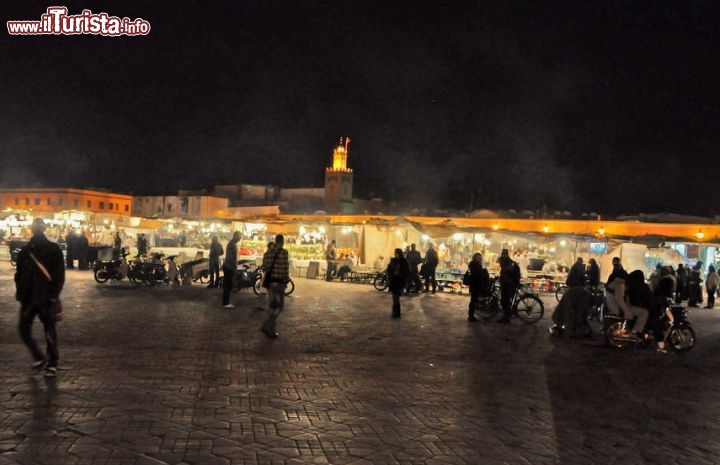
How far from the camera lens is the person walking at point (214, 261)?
16.7 m

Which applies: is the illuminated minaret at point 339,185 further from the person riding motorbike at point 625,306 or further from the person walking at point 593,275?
the person riding motorbike at point 625,306

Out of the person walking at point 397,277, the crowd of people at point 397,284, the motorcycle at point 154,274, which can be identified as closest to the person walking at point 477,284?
the crowd of people at point 397,284

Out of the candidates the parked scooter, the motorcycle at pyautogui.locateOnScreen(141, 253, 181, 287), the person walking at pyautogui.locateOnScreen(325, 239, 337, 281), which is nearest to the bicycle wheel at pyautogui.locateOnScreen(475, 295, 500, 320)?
the motorcycle at pyautogui.locateOnScreen(141, 253, 181, 287)

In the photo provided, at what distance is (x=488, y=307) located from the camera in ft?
42.8

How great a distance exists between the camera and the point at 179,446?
4.40 meters

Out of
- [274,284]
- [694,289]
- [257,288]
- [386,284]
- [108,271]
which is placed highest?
[274,284]

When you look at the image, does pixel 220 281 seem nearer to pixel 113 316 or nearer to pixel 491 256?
pixel 113 316

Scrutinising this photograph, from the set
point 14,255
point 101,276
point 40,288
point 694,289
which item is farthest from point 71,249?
point 694,289

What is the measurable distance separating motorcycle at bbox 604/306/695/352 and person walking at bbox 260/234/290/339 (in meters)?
5.33

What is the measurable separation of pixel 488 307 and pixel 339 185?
48.6m

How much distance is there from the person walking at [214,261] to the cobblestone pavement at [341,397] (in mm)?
5814

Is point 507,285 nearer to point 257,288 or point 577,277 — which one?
Result: point 577,277

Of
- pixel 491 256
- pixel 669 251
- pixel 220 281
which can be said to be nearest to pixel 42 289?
pixel 220 281

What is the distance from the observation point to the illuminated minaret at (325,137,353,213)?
59.8m
